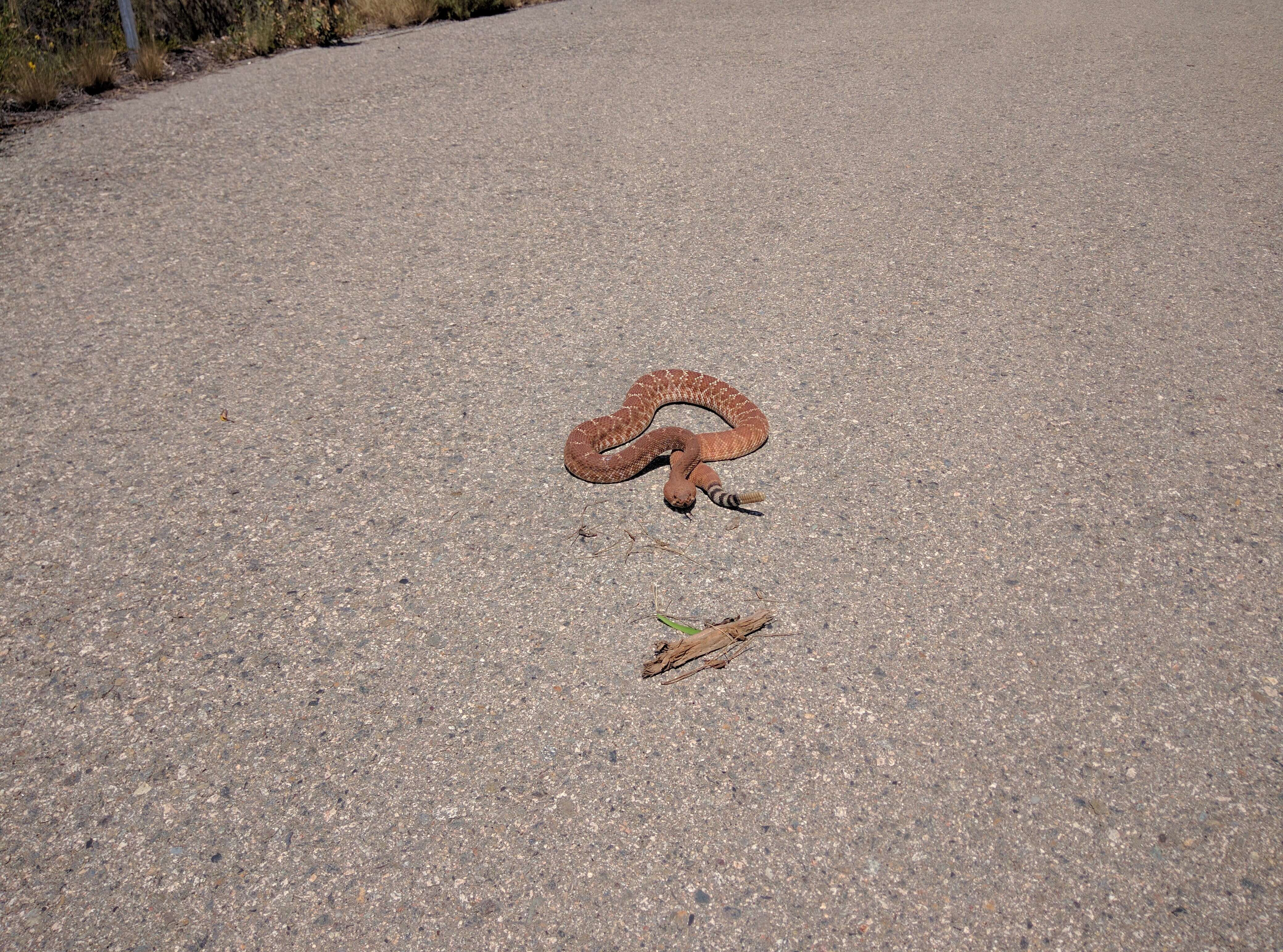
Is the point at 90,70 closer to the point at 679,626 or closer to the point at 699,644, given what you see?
the point at 679,626

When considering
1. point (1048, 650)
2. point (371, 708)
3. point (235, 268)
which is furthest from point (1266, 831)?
point (235, 268)

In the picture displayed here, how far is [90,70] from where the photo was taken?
9.69 meters

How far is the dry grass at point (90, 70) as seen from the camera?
31.8 ft

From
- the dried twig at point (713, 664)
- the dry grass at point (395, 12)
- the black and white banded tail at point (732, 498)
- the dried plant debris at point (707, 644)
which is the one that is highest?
the dry grass at point (395, 12)

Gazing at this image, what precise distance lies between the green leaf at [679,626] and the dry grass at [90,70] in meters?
10.2

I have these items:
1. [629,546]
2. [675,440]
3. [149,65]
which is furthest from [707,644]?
[149,65]

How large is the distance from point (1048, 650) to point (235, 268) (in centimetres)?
641

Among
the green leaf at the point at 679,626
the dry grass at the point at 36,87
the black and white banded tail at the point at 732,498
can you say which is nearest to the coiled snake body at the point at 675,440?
the black and white banded tail at the point at 732,498

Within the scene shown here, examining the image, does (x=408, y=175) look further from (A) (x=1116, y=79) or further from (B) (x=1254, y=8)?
(B) (x=1254, y=8)

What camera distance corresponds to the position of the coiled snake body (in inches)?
184

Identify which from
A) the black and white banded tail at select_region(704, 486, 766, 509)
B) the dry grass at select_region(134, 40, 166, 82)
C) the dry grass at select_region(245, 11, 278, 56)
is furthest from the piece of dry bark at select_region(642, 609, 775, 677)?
the dry grass at select_region(245, 11, 278, 56)

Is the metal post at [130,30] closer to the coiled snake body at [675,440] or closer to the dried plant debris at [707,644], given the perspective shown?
the coiled snake body at [675,440]

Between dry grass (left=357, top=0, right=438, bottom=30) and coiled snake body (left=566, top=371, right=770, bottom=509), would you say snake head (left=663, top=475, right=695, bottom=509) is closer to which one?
coiled snake body (left=566, top=371, right=770, bottom=509)

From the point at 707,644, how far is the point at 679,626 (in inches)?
6.7
